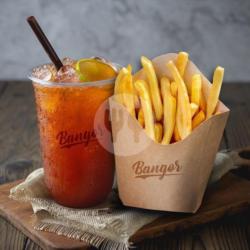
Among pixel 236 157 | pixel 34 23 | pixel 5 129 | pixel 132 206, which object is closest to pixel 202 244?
pixel 132 206

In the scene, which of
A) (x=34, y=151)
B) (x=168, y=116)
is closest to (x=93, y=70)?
(x=168, y=116)

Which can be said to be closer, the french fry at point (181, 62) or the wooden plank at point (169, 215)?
the wooden plank at point (169, 215)

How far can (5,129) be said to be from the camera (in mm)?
2049

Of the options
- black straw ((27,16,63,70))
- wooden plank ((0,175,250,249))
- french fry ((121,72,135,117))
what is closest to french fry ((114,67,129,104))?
french fry ((121,72,135,117))

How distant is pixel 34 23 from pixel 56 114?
17 centimetres

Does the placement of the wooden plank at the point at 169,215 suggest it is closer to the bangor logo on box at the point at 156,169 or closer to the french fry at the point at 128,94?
the bangor logo on box at the point at 156,169

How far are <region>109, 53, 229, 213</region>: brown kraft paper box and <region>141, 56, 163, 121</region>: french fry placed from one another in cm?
5

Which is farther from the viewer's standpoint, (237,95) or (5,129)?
(237,95)

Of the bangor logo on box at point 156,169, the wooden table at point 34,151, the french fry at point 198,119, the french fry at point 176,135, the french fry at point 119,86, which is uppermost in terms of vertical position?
the french fry at point 119,86

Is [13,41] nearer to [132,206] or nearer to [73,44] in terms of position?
[73,44]

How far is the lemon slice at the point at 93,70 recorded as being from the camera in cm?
120

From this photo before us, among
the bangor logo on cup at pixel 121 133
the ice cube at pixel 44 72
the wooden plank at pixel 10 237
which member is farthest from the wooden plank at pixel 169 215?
the ice cube at pixel 44 72

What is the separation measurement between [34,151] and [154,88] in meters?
0.68

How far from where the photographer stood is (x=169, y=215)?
123 cm
